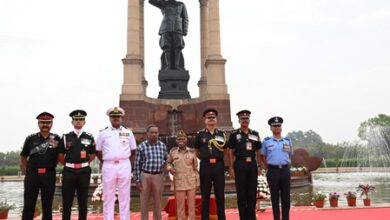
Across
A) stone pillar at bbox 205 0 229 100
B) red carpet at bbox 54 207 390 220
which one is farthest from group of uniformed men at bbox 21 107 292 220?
stone pillar at bbox 205 0 229 100

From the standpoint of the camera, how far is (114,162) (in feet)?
21.8

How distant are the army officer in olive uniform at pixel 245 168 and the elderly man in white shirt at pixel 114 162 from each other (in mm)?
1827

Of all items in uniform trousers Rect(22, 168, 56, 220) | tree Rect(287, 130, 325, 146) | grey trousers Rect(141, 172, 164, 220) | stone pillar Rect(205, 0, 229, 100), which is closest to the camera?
uniform trousers Rect(22, 168, 56, 220)

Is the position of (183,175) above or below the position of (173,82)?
below

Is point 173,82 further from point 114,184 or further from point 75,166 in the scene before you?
point 75,166

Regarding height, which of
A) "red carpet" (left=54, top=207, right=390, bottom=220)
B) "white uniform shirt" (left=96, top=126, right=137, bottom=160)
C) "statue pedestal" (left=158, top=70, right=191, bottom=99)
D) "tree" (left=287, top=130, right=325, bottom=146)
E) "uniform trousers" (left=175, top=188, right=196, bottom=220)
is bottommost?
"red carpet" (left=54, top=207, right=390, bottom=220)

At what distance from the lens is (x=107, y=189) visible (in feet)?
21.7

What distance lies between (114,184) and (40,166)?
3.86ft

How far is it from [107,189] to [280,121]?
3190mm

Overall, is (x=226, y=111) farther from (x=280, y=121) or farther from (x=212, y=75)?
(x=280, y=121)

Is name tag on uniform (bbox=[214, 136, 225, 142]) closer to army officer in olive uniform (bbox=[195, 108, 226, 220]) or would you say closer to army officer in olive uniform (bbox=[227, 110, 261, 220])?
army officer in olive uniform (bbox=[195, 108, 226, 220])

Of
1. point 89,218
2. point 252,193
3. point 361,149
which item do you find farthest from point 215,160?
point 361,149

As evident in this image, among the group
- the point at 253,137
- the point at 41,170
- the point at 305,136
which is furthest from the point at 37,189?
the point at 305,136

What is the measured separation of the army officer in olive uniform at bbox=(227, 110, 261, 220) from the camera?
7.11m
